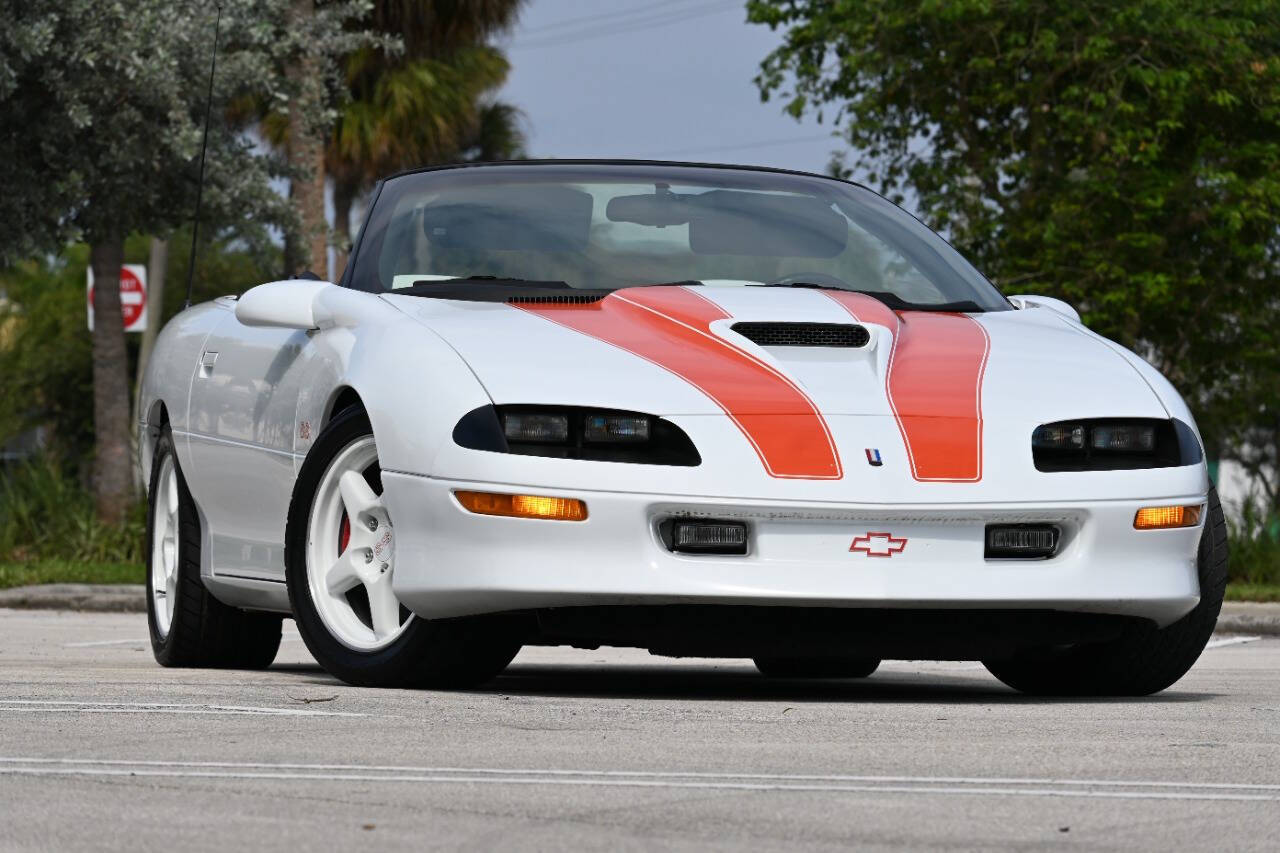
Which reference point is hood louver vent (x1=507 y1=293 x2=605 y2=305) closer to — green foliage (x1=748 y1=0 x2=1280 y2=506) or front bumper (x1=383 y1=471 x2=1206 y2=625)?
front bumper (x1=383 y1=471 x2=1206 y2=625)

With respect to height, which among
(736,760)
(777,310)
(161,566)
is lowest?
(161,566)

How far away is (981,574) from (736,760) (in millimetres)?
1380

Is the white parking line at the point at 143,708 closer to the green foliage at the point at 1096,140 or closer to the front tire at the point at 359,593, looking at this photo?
the front tire at the point at 359,593

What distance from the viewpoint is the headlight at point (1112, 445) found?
5.82 m

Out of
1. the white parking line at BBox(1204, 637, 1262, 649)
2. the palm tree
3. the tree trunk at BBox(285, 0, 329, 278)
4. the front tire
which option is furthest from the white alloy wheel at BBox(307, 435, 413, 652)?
the palm tree

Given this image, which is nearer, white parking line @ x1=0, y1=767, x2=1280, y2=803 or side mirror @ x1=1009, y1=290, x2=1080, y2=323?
white parking line @ x1=0, y1=767, x2=1280, y2=803

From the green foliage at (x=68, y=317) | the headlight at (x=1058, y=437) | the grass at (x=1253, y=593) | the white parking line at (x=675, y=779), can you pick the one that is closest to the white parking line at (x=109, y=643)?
the headlight at (x=1058, y=437)

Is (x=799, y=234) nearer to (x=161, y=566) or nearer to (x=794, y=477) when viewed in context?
(x=794, y=477)

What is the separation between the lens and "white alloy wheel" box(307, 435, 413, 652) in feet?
20.0

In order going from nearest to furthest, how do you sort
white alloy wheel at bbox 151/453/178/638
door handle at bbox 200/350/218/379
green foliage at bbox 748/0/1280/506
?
door handle at bbox 200/350/218/379 → white alloy wheel at bbox 151/453/178/638 → green foliage at bbox 748/0/1280/506

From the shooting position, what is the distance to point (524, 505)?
18.4 feet

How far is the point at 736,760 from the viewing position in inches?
176

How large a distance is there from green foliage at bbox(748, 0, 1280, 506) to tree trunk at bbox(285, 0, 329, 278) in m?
6.03

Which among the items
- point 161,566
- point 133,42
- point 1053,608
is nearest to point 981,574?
point 1053,608
